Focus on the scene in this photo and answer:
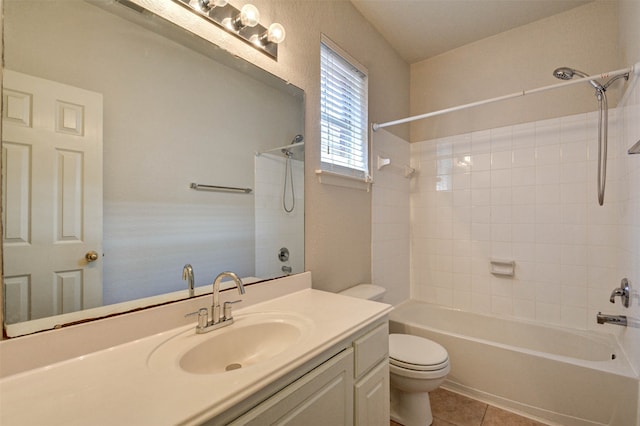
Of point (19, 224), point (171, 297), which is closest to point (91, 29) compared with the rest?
point (19, 224)

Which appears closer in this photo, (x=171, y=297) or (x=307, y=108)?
(x=171, y=297)

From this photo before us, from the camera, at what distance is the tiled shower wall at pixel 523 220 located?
1947 mm

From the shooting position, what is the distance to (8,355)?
686 mm

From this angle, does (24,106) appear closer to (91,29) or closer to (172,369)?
(91,29)

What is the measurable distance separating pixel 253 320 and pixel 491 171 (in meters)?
2.26

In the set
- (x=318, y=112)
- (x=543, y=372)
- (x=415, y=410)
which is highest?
(x=318, y=112)

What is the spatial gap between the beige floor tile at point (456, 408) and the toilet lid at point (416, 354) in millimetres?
430

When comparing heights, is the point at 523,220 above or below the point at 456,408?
above

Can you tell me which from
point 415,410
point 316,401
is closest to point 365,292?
point 415,410

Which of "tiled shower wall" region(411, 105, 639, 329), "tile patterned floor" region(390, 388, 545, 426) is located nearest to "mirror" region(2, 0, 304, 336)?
"tile patterned floor" region(390, 388, 545, 426)

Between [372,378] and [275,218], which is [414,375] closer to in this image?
[372,378]

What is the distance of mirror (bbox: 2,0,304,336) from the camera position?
750 mm

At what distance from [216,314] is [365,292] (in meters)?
1.09

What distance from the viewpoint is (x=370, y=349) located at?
3.64 ft
